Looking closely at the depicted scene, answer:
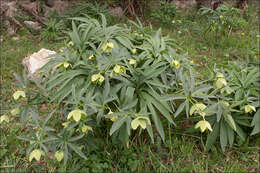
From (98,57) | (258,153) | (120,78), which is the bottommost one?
(258,153)

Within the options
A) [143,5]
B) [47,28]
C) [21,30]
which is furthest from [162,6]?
[21,30]

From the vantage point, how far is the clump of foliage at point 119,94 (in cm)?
157

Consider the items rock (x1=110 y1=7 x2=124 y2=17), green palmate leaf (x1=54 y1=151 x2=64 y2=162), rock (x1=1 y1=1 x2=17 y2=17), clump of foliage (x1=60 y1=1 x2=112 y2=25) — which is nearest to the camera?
green palmate leaf (x1=54 y1=151 x2=64 y2=162)

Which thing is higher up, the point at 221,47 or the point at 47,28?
the point at 47,28

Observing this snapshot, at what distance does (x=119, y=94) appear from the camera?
193 cm

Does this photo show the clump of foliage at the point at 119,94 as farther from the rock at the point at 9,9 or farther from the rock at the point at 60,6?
the rock at the point at 9,9

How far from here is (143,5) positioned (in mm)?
4738

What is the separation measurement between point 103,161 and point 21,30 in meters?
3.17

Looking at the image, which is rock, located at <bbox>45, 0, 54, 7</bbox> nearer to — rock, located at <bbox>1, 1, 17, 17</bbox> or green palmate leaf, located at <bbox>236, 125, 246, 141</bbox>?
rock, located at <bbox>1, 1, 17, 17</bbox>

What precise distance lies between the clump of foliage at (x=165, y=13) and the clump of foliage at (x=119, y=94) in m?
→ 2.30

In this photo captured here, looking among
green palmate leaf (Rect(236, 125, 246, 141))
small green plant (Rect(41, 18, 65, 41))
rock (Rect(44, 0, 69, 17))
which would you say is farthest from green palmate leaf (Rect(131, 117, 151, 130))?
rock (Rect(44, 0, 69, 17))

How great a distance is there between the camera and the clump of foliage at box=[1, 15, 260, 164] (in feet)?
5.16

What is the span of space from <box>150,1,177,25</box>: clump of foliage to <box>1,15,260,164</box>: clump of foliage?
2.30 m

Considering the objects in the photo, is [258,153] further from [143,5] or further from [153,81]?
[143,5]
